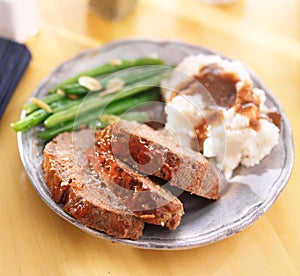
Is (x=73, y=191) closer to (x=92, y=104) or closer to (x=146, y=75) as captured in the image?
(x=92, y=104)

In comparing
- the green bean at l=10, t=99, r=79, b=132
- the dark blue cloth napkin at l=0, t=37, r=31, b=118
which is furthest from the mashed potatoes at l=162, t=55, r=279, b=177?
the dark blue cloth napkin at l=0, t=37, r=31, b=118

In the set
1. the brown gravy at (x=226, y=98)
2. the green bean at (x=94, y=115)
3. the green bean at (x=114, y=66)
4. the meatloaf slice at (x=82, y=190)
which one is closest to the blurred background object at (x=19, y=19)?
the green bean at (x=114, y=66)

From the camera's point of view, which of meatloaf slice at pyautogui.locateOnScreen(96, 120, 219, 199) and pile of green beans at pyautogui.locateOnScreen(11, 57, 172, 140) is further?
pile of green beans at pyautogui.locateOnScreen(11, 57, 172, 140)

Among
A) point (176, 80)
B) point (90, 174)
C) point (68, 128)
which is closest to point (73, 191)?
point (90, 174)

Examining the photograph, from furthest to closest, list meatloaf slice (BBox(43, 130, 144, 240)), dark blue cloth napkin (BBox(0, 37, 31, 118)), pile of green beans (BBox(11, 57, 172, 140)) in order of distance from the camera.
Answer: dark blue cloth napkin (BBox(0, 37, 31, 118)) → pile of green beans (BBox(11, 57, 172, 140)) → meatloaf slice (BBox(43, 130, 144, 240))

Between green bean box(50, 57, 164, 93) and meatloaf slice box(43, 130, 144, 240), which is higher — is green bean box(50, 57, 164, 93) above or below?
above

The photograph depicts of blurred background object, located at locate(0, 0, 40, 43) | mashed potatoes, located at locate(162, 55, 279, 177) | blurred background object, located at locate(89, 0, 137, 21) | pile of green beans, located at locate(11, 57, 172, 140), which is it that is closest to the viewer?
mashed potatoes, located at locate(162, 55, 279, 177)

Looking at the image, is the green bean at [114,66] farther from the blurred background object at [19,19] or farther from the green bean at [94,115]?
the blurred background object at [19,19]

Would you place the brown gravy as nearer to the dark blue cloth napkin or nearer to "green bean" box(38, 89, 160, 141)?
"green bean" box(38, 89, 160, 141)

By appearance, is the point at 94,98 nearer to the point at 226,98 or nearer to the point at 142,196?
the point at 226,98
